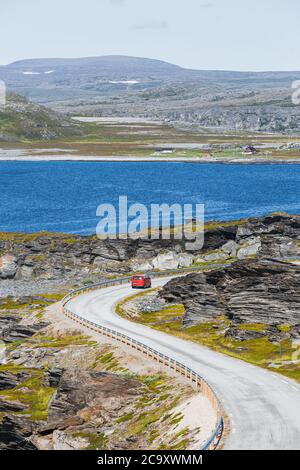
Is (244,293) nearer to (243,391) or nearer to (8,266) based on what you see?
(243,391)

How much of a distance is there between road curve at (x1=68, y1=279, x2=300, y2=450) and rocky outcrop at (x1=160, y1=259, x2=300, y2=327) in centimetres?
735

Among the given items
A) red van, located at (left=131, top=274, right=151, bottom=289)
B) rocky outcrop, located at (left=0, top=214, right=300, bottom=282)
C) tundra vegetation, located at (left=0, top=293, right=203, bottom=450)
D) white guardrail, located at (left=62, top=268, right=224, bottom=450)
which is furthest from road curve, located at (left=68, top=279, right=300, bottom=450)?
rocky outcrop, located at (left=0, top=214, right=300, bottom=282)

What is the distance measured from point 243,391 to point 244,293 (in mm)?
26834

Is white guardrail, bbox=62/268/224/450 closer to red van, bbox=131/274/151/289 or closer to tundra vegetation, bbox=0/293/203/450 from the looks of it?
tundra vegetation, bbox=0/293/203/450

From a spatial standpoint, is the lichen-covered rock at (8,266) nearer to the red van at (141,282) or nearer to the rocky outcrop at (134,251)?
the rocky outcrop at (134,251)

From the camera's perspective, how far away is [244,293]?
88.4 m

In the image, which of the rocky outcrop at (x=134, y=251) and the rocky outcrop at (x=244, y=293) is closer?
the rocky outcrop at (x=244, y=293)

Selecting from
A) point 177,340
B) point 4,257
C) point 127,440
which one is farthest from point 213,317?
point 4,257

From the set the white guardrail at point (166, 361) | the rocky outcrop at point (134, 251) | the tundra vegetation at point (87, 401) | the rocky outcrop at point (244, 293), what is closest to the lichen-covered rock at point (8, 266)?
the rocky outcrop at point (134, 251)

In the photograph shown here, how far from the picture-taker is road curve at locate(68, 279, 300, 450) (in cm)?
5041

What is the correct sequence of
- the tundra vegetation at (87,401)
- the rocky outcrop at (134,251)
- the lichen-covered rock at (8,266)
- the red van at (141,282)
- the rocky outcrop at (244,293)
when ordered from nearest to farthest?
1. the tundra vegetation at (87,401)
2. the rocky outcrop at (244,293)
3. the red van at (141,282)
4. the rocky outcrop at (134,251)
5. the lichen-covered rock at (8,266)

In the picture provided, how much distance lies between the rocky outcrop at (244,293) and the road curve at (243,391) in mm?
7347

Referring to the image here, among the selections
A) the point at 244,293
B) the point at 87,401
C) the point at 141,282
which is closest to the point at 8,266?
the point at 141,282

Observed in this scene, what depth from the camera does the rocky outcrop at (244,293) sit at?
84.8 m
